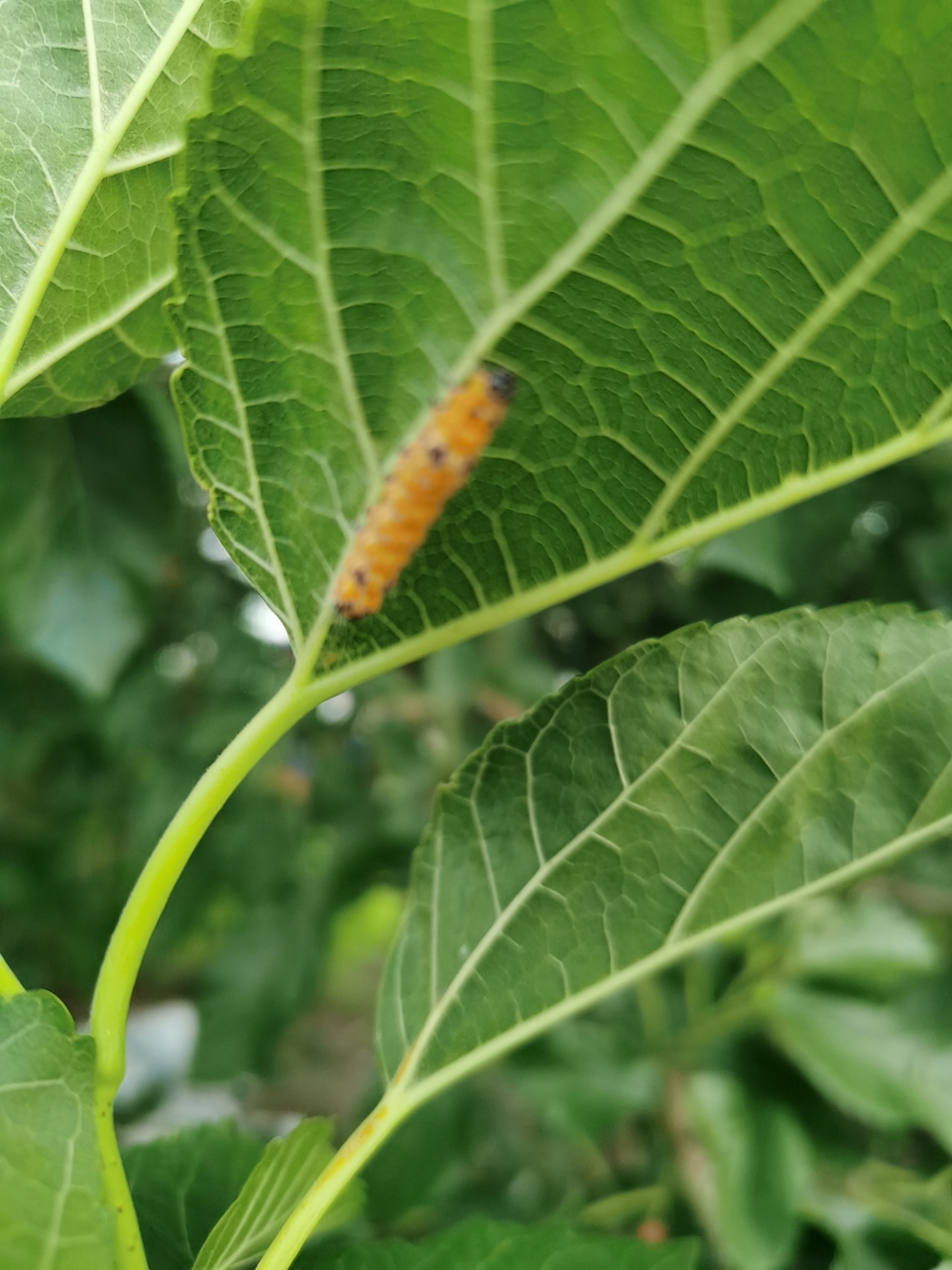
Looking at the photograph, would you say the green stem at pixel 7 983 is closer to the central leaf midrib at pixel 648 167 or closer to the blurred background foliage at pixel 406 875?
the blurred background foliage at pixel 406 875

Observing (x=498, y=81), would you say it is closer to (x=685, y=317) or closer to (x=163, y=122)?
(x=685, y=317)

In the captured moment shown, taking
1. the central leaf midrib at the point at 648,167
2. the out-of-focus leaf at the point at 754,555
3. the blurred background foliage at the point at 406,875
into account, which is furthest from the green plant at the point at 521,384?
the out-of-focus leaf at the point at 754,555

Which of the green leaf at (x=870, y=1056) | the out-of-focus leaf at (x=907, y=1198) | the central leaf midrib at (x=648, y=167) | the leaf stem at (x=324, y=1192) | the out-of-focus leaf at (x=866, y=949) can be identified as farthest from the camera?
the out-of-focus leaf at (x=866, y=949)

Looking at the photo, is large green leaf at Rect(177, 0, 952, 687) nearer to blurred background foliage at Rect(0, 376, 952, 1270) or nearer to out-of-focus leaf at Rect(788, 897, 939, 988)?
blurred background foliage at Rect(0, 376, 952, 1270)

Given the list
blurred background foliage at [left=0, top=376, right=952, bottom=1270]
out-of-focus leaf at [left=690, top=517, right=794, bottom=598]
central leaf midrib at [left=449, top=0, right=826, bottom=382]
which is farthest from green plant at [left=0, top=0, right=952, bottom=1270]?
out-of-focus leaf at [left=690, top=517, right=794, bottom=598]

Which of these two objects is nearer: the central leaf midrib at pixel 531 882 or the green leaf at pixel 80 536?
the central leaf midrib at pixel 531 882

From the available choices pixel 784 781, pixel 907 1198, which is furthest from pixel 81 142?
pixel 907 1198

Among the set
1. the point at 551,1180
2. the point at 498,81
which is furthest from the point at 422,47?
the point at 551,1180
